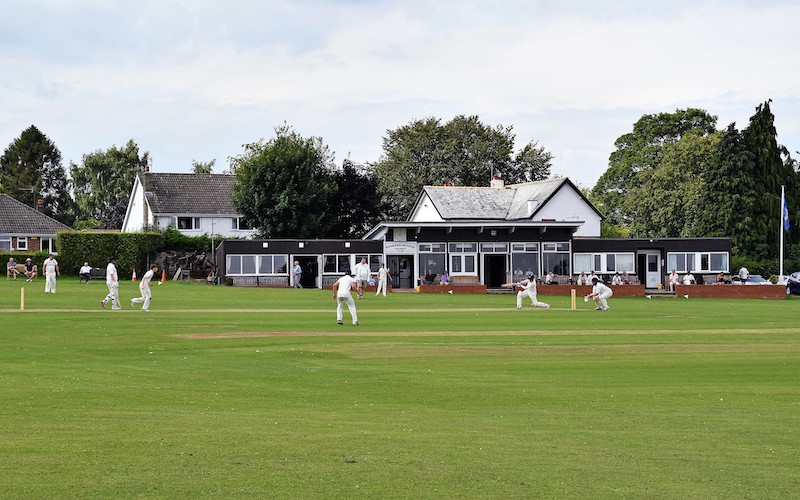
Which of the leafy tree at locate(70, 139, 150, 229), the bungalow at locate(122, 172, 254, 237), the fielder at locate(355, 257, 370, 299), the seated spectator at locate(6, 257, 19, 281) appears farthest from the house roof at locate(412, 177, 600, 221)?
the leafy tree at locate(70, 139, 150, 229)

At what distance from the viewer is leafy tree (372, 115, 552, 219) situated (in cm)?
10212

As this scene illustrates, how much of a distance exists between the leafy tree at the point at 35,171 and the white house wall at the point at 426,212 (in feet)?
210

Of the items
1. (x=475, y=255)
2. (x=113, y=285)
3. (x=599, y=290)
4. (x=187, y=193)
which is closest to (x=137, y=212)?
(x=187, y=193)

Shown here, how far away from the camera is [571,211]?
85.5 metres

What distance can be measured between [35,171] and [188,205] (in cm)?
4908

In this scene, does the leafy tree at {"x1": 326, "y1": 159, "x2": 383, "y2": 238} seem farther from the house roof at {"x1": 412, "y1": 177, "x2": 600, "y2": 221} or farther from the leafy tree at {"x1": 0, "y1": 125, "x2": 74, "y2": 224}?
the leafy tree at {"x1": 0, "y1": 125, "x2": 74, "y2": 224}

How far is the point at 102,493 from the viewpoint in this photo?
10.5 meters

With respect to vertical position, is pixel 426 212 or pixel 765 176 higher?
pixel 765 176

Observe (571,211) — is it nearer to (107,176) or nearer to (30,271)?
(30,271)

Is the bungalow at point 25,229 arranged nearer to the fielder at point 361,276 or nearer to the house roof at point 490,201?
the house roof at point 490,201

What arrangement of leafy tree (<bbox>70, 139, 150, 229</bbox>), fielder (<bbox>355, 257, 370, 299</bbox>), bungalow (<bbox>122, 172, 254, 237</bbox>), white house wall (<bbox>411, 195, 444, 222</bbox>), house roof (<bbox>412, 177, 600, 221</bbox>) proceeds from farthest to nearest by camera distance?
leafy tree (<bbox>70, 139, 150, 229</bbox>)
bungalow (<bbox>122, 172, 254, 237</bbox>)
white house wall (<bbox>411, 195, 444, 222</bbox>)
house roof (<bbox>412, 177, 600, 221</bbox>)
fielder (<bbox>355, 257, 370, 299</bbox>)

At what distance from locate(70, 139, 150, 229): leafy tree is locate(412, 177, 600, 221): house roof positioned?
58.7 m

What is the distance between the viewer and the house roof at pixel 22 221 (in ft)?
322

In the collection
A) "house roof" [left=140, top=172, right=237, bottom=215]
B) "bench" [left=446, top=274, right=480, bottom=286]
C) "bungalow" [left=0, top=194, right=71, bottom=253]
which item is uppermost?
"house roof" [left=140, top=172, right=237, bottom=215]
